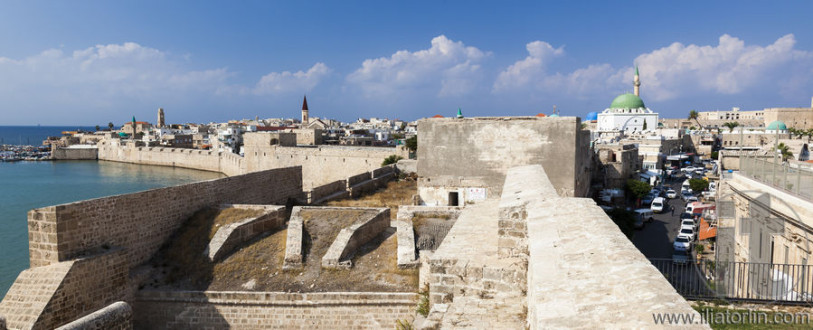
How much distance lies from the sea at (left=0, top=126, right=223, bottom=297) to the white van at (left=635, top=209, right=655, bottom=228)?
2620cm

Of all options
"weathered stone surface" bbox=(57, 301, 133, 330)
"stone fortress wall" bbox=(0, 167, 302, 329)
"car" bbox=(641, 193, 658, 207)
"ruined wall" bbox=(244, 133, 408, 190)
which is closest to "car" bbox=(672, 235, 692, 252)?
"car" bbox=(641, 193, 658, 207)

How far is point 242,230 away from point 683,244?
17808mm

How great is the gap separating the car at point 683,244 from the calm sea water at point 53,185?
2336cm

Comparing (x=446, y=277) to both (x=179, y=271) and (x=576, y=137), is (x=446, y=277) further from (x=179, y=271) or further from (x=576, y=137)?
(x=576, y=137)

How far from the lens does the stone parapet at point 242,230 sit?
9914 mm

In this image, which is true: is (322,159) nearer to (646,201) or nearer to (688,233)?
(646,201)

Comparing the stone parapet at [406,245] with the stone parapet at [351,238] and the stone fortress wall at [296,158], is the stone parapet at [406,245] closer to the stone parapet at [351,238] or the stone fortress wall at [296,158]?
the stone parapet at [351,238]

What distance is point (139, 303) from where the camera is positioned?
923cm

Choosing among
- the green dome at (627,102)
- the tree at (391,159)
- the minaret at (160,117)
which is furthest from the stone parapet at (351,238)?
the minaret at (160,117)

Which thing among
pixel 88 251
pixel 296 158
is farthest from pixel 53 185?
pixel 88 251

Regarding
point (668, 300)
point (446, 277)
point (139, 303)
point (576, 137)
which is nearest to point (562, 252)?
point (668, 300)

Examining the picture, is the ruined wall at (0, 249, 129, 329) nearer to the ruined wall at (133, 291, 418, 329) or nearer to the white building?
the ruined wall at (133, 291, 418, 329)

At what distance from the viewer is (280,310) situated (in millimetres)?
8711

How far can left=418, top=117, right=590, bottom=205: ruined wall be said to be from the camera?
1473cm
